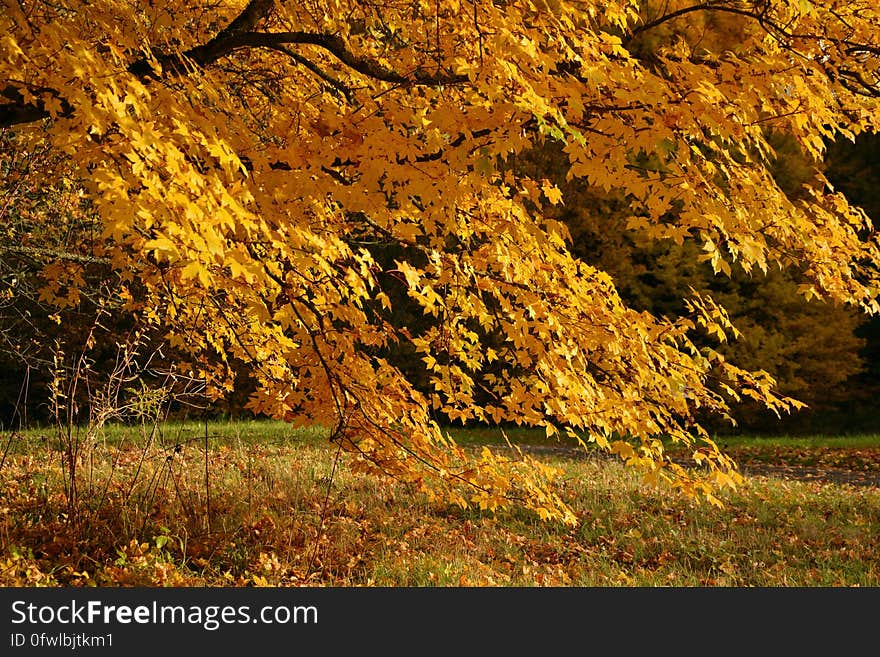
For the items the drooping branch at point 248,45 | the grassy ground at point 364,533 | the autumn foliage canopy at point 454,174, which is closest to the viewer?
the autumn foliage canopy at point 454,174

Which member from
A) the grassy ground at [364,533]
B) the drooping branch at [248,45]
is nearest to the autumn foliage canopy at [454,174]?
the drooping branch at [248,45]

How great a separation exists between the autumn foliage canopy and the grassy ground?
1.11 meters

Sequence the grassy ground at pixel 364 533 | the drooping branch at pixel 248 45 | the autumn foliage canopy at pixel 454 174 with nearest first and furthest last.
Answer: the autumn foliage canopy at pixel 454 174, the drooping branch at pixel 248 45, the grassy ground at pixel 364 533

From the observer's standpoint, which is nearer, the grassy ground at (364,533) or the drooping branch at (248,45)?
the drooping branch at (248,45)

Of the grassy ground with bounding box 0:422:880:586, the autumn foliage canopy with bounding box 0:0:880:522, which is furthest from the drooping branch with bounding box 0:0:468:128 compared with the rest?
the grassy ground with bounding box 0:422:880:586

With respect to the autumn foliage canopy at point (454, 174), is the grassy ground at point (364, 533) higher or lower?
lower

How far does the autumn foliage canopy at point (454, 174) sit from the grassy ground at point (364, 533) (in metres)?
1.11

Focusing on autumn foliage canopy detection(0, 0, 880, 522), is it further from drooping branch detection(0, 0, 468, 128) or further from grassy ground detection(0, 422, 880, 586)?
grassy ground detection(0, 422, 880, 586)

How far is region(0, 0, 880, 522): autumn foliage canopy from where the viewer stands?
3.69m

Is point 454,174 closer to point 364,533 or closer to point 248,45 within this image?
point 248,45

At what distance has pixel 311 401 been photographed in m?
5.56

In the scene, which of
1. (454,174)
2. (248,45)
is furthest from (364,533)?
(248,45)

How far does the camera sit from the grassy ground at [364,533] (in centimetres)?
592

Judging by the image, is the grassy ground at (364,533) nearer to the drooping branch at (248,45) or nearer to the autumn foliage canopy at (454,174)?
the autumn foliage canopy at (454,174)
